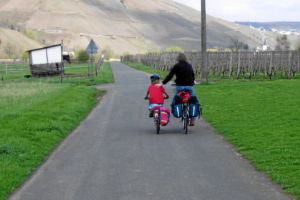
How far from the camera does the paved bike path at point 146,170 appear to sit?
5930 mm

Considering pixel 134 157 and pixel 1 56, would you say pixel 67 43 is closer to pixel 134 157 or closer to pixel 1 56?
pixel 1 56

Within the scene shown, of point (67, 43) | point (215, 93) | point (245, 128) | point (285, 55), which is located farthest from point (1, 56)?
point (245, 128)

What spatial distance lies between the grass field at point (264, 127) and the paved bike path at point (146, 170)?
0.76 feet

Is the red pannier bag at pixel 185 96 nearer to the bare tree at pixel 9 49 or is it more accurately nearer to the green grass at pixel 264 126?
the green grass at pixel 264 126

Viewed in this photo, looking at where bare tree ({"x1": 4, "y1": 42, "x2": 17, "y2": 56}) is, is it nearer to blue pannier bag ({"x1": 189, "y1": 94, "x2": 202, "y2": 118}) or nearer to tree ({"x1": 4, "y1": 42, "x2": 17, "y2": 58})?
tree ({"x1": 4, "y1": 42, "x2": 17, "y2": 58})

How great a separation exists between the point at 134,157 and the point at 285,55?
28620 mm

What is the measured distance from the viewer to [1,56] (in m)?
149

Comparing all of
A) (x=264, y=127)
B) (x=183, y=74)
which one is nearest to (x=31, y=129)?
(x=183, y=74)

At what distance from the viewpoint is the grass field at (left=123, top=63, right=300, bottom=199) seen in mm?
6961

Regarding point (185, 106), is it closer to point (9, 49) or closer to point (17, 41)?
point (9, 49)

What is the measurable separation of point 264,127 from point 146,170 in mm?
4664

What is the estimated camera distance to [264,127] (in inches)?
428

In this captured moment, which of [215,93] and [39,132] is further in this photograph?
[215,93]

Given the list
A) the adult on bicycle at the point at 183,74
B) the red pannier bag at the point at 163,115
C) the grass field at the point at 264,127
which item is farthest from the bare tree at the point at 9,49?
the red pannier bag at the point at 163,115
